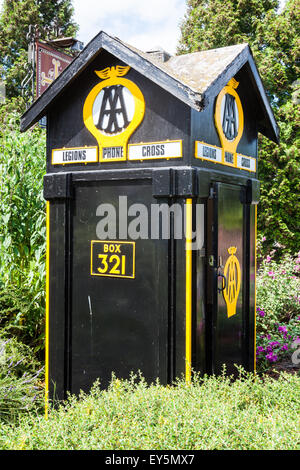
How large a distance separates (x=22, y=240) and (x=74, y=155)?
75.0 inches

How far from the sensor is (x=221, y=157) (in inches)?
153

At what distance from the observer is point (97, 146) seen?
3.78 metres

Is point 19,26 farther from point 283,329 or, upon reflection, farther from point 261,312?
point 283,329

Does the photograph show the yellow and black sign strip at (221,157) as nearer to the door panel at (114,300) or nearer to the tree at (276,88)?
the door panel at (114,300)

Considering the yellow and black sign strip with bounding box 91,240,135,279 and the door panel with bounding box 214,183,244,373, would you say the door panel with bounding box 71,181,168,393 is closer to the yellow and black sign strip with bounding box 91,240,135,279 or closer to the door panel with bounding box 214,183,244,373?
the yellow and black sign strip with bounding box 91,240,135,279

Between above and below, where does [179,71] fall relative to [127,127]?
above

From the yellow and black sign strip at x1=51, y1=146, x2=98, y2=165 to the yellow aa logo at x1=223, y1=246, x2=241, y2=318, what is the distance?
1445 millimetres

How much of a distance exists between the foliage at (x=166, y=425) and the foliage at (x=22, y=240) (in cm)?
265

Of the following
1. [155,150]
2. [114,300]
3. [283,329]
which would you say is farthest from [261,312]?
[155,150]

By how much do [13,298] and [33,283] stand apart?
11.7 inches

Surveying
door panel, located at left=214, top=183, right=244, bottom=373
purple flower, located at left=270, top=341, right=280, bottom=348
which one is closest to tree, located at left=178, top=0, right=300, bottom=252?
purple flower, located at left=270, top=341, right=280, bottom=348

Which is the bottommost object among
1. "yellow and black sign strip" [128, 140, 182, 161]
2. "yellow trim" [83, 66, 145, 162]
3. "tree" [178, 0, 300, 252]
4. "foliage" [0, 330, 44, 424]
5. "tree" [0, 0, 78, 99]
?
"foliage" [0, 330, 44, 424]

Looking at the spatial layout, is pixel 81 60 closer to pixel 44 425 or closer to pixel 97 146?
pixel 97 146

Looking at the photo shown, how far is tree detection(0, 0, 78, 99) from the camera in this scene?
67.3 feet
